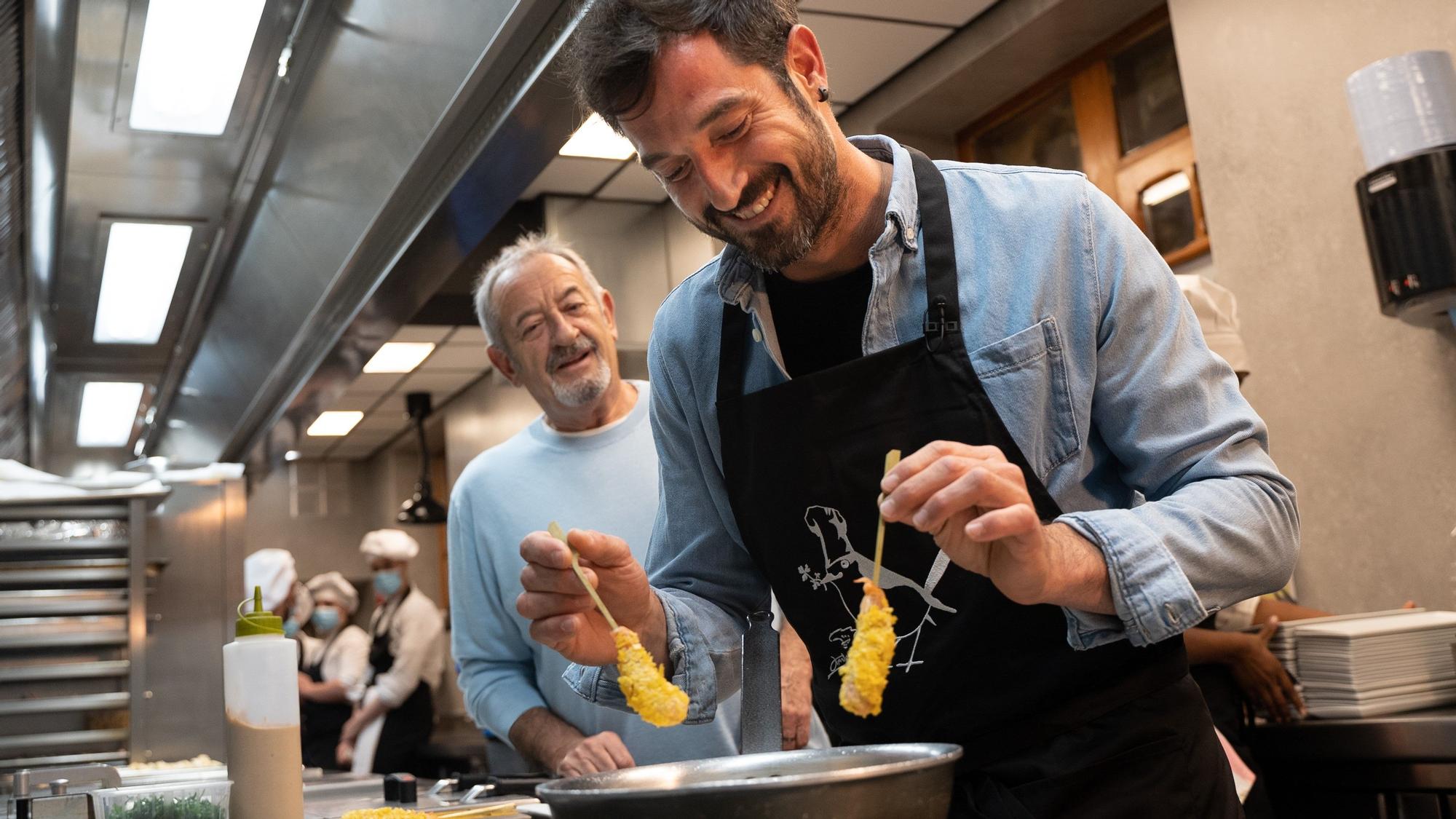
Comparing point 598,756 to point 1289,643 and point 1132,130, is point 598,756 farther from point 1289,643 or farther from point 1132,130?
point 1132,130

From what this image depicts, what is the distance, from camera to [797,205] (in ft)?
4.03

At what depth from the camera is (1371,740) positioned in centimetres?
240

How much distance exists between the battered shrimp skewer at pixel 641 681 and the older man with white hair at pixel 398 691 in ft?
16.6

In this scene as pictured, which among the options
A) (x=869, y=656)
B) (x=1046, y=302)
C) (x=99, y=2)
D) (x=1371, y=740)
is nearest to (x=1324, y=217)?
(x=1371, y=740)

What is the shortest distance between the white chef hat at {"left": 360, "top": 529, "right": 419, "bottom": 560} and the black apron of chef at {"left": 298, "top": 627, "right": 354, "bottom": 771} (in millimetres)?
754

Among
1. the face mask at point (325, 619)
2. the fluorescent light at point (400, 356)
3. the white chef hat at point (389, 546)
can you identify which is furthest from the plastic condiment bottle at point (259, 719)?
the fluorescent light at point (400, 356)

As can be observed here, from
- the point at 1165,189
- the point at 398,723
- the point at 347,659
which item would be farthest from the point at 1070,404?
the point at 347,659

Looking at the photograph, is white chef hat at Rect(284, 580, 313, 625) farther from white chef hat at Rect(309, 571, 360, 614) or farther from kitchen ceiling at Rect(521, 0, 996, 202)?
kitchen ceiling at Rect(521, 0, 996, 202)

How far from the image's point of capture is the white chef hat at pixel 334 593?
7383 millimetres

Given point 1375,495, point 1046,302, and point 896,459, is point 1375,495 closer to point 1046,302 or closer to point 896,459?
point 1046,302

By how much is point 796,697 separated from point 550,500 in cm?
65

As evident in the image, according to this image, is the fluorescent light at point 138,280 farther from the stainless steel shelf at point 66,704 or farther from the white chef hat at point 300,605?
the white chef hat at point 300,605

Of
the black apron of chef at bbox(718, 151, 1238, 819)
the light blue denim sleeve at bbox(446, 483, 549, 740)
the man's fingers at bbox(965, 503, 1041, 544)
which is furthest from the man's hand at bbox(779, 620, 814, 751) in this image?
the man's fingers at bbox(965, 503, 1041, 544)

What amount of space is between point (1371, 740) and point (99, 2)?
290 cm
